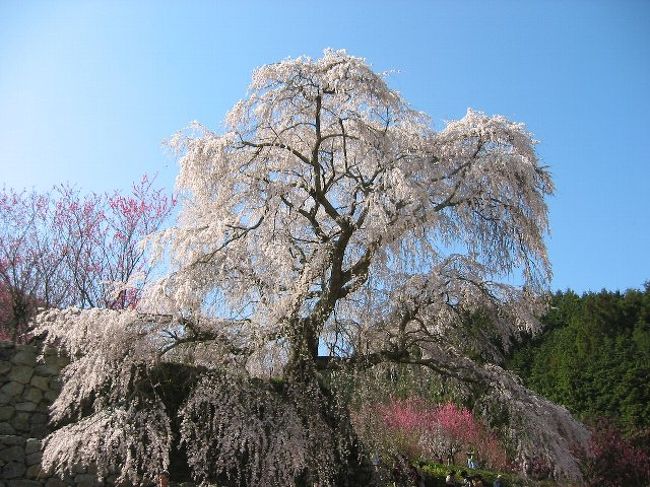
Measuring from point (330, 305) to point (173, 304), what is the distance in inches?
73.4

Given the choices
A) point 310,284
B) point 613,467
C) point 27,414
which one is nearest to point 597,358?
point 613,467

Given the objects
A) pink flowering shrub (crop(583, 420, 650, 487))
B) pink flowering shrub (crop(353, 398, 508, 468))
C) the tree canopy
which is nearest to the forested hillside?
pink flowering shrub (crop(353, 398, 508, 468))

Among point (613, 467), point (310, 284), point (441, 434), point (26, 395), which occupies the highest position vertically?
point (310, 284)

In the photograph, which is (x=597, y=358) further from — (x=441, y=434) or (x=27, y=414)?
(x=27, y=414)

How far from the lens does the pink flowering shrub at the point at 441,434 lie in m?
12.8

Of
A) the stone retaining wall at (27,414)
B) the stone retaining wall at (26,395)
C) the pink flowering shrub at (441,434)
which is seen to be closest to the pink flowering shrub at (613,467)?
the pink flowering shrub at (441,434)

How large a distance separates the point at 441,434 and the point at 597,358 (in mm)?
5888

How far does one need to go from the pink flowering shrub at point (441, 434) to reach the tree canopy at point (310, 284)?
5.10m

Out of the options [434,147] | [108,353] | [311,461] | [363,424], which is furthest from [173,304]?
[434,147]

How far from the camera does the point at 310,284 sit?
7.25 meters

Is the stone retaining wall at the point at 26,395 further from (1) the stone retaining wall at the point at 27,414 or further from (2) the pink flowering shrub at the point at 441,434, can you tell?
(2) the pink flowering shrub at the point at 441,434

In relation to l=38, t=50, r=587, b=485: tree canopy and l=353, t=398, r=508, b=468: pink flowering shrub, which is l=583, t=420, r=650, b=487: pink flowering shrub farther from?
l=38, t=50, r=587, b=485: tree canopy

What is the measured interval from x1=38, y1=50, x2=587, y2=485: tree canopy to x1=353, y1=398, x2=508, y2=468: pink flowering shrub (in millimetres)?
5099

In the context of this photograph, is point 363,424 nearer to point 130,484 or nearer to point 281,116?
point 130,484
